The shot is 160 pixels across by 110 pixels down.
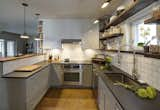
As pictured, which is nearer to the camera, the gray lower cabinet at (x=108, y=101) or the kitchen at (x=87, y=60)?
the gray lower cabinet at (x=108, y=101)

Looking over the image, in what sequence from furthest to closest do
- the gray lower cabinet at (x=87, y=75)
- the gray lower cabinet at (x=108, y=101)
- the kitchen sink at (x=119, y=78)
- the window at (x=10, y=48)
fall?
the window at (x=10, y=48) < the gray lower cabinet at (x=87, y=75) < the kitchen sink at (x=119, y=78) < the gray lower cabinet at (x=108, y=101)

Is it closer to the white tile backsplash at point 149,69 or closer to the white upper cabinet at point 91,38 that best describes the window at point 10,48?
the white upper cabinet at point 91,38

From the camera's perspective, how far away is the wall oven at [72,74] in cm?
607

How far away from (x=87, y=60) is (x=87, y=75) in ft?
2.62

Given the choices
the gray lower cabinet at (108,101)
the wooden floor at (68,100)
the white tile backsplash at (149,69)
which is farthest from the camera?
the wooden floor at (68,100)

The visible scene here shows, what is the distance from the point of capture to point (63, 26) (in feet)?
21.4

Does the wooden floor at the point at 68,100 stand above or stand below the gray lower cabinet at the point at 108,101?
below

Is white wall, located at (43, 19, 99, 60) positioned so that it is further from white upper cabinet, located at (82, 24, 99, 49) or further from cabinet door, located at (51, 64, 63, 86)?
cabinet door, located at (51, 64, 63, 86)

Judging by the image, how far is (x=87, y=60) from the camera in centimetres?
671

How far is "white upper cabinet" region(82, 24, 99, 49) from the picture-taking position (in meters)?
6.46

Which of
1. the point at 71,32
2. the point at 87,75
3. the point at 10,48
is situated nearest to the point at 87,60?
the point at 87,75

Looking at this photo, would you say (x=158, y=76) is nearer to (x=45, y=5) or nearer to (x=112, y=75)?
(x=112, y=75)

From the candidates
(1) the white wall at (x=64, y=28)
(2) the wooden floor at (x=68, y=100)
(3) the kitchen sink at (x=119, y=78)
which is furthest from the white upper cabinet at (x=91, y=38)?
(3) the kitchen sink at (x=119, y=78)

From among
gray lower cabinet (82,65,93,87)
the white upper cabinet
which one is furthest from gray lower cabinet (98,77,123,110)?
the white upper cabinet
